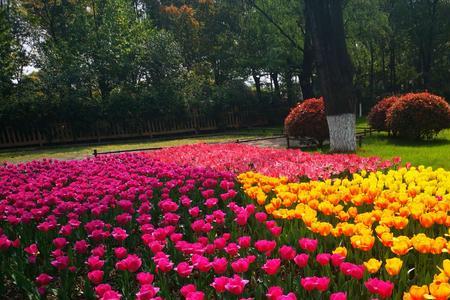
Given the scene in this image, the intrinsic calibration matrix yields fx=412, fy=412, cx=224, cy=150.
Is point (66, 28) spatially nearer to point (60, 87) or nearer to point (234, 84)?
point (60, 87)

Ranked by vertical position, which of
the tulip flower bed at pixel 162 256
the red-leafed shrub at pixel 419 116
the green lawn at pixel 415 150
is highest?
the red-leafed shrub at pixel 419 116

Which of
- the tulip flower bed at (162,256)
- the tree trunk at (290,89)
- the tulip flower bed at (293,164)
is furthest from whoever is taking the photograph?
the tree trunk at (290,89)

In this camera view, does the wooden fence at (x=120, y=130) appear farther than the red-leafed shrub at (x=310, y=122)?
Yes

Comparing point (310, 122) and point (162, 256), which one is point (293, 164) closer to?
Answer: point (162, 256)

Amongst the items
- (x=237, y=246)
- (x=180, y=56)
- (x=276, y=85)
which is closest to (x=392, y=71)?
(x=276, y=85)

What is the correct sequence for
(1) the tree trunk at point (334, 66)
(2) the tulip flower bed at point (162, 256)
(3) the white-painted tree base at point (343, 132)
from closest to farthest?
(2) the tulip flower bed at point (162, 256), (1) the tree trunk at point (334, 66), (3) the white-painted tree base at point (343, 132)

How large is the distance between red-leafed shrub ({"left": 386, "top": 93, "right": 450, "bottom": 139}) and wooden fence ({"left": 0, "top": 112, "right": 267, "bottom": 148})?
14.7 meters

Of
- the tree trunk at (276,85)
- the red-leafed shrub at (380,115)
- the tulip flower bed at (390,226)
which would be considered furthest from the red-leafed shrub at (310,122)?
the tree trunk at (276,85)

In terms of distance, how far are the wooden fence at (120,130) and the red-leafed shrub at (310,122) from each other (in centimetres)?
1305

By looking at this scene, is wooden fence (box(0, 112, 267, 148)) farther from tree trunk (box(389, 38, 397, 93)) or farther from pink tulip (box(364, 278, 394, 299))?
pink tulip (box(364, 278, 394, 299))

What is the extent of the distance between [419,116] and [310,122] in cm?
352

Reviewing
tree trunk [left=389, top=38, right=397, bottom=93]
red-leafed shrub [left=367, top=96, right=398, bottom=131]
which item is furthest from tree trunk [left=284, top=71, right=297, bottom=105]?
red-leafed shrub [left=367, top=96, right=398, bottom=131]

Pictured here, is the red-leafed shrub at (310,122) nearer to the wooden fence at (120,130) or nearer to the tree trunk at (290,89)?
the wooden fence at (120,130)

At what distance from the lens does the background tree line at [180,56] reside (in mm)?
24547
